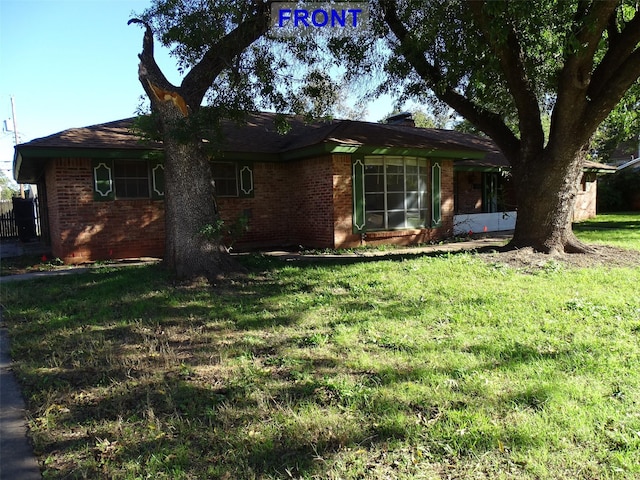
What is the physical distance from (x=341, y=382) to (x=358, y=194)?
29.4 feet

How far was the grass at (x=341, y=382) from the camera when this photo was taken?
9.07ft

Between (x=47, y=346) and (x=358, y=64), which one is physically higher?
(x=358, y=64)

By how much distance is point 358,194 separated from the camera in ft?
40.6

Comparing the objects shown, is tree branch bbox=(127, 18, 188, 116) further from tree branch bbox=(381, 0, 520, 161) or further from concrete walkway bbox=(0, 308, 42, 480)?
concrete walkway bbox=(0, 308, 42, 480)

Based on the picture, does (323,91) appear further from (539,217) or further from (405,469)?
(405,469)

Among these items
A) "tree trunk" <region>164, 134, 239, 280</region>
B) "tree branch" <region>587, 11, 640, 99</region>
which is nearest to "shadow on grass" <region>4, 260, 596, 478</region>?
"tree trunk" <region>164, 134, 239, 280</region>

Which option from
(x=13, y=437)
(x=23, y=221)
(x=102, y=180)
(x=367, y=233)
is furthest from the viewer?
(x=23, y=221)

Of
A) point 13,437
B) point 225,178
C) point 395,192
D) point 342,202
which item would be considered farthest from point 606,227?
point 13,437

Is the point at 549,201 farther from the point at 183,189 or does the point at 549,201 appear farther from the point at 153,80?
the point at 153,80

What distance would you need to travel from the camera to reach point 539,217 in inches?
364

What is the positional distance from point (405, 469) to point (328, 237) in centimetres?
970

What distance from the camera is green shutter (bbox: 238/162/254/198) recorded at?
13.1m

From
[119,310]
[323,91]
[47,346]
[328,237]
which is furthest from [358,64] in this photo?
[47,346]

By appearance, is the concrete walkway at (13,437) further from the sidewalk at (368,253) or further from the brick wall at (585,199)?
the brick wall at (585,199)
